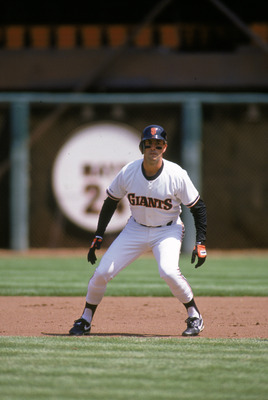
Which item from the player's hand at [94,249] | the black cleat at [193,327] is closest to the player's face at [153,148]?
the player's hand at [94,249]

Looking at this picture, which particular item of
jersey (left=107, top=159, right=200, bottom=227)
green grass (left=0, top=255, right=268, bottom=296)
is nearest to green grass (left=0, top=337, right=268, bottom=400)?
jersey (left=107, top=159, right=200, bottom=227)

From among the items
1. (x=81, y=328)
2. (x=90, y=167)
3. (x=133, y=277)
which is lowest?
(x=133, y=277)

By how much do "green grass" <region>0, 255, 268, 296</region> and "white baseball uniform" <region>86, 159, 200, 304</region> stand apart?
2.69m

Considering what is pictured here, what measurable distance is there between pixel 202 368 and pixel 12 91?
11777mm

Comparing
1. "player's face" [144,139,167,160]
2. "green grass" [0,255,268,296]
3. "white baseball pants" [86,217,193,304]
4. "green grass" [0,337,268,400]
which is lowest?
"green grass" [0,255,268,296]

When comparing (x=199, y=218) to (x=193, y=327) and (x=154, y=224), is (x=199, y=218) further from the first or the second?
(x=193, y=327)

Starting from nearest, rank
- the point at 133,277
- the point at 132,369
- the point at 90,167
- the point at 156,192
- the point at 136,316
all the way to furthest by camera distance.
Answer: the point at 132,369, the point at 156,192, the point at 136,316, the point at 133,277, the point at 90,167

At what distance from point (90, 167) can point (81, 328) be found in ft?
25.4

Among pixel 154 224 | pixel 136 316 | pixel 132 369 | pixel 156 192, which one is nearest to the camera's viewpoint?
pixel 132 369

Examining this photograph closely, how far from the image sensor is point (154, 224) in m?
5.72

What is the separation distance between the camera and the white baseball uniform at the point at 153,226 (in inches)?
220

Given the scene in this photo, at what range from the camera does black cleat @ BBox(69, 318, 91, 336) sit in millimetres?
5648

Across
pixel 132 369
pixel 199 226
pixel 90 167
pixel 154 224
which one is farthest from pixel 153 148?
pixel 90 167

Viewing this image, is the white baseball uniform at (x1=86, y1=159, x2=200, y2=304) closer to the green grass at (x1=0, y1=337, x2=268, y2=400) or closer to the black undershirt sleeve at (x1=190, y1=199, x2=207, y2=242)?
the black undershirt sleeve at (x1=190, y1=199, x2=207, y2=242)
